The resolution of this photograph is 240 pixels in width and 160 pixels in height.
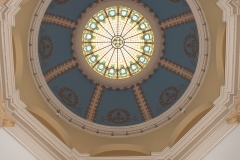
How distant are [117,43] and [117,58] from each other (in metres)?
0.61

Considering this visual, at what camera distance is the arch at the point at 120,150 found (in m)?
11.7

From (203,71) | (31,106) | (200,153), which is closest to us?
(200,153)

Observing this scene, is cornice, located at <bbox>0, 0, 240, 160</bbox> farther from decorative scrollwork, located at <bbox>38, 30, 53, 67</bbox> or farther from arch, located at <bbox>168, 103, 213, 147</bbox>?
decorative scrollwork, located at <bbox>38, 30, 53, 67</bbox>

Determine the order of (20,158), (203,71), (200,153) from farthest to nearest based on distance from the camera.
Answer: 1. (203,71)
2. (200,153)
3. (20,158)

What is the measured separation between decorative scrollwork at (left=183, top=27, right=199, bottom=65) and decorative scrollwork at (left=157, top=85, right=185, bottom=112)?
1.16 m

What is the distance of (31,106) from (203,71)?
5.70 m

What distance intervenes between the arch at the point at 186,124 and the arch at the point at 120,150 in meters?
1.13

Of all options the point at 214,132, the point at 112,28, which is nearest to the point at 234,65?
the point at 214,132

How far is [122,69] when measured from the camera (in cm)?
1409

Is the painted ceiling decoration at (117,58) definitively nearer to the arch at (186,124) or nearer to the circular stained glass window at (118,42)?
the circular stained glass window at (118,42)

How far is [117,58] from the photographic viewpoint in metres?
14.2

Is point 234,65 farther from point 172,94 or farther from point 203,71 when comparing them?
point 172,94

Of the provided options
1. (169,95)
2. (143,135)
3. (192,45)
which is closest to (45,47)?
(143,135)

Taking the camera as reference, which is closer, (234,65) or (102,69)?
(234,65)
